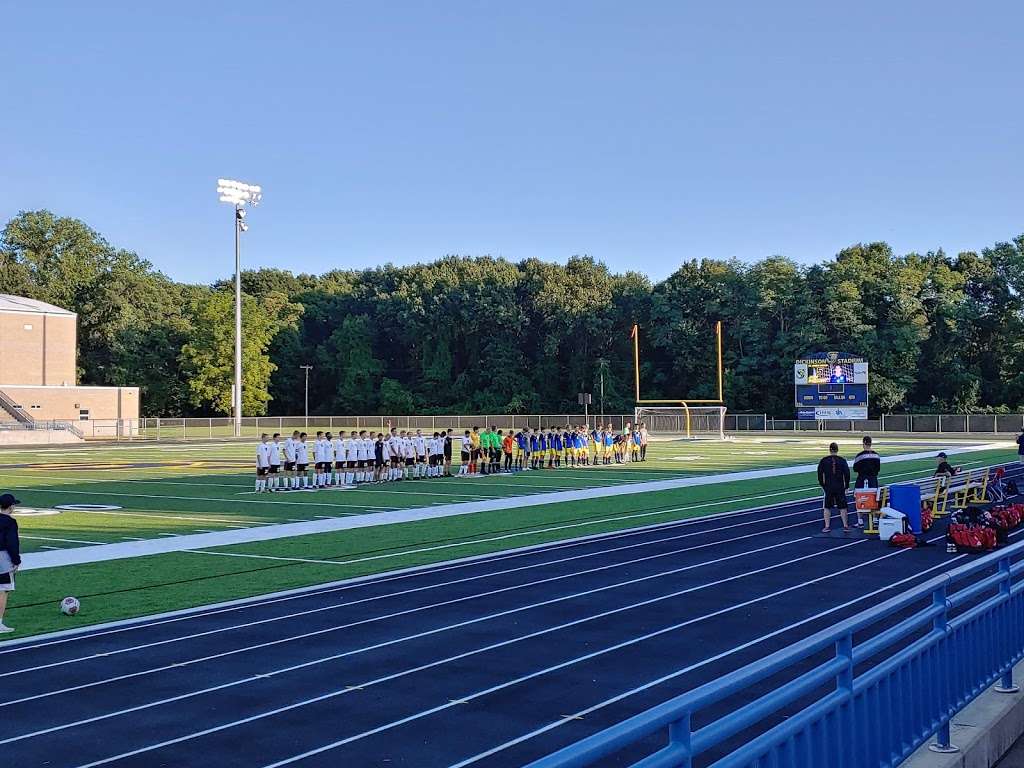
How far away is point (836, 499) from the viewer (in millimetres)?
18297

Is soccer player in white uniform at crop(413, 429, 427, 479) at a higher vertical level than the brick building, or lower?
lower

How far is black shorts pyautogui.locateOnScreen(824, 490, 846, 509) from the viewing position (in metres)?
18.2

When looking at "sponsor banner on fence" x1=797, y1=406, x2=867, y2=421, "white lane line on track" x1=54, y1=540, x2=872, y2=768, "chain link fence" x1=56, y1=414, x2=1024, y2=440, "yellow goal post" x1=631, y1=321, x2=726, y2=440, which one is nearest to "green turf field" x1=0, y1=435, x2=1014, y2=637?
"white lane line on track" x1=54, y1=540, x2=872, y2=768

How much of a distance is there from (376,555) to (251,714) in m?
8.37

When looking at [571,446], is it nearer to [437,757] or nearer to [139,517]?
[139,517]

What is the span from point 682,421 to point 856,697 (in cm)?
6297

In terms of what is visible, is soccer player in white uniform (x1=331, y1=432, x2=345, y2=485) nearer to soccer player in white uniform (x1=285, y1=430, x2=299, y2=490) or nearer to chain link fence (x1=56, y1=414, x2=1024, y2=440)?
soccer player in white uniform (x1=285, y1=430, x2=299, y2=490)

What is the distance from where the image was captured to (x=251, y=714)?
7773 millimetres

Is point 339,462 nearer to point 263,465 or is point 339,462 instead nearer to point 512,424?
point 263,465

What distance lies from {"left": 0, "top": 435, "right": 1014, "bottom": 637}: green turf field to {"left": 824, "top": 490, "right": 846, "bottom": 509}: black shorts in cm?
344

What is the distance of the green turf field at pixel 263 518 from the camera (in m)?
13.5

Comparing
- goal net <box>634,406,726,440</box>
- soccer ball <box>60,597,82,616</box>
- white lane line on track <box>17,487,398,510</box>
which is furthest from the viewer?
goal net <box>634,406,726,440</box>

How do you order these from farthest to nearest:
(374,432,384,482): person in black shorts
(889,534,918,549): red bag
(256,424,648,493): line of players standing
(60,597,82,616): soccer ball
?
(374,432,384,482): person in black shorts, (256,424,648,493): line of players standing, (889,534,918,549): red bag, (60,597,82,616): soccer ball

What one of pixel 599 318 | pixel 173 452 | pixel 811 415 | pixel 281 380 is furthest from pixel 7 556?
pixel 281 380
